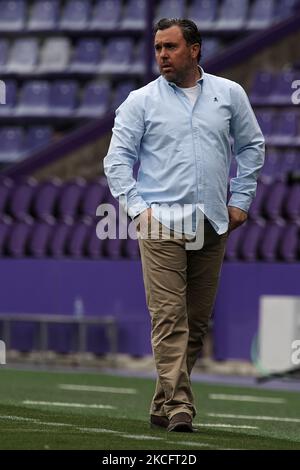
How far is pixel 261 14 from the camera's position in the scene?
22.7m

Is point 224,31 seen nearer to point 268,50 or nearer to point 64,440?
point 268,50

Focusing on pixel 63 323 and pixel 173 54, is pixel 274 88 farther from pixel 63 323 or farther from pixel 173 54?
pixel 173 54

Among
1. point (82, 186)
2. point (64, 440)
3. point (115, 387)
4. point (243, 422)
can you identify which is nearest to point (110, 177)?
point (64, 440)

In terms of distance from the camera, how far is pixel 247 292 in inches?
662

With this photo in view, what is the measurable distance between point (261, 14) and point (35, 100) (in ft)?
13.1

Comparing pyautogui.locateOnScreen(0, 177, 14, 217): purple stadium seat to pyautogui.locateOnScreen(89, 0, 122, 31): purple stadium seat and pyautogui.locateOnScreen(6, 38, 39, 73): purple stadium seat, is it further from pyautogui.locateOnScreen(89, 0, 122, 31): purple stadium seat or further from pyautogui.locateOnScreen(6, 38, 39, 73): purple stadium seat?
pyautogui.locateOnScreen(6, 38, 39, 73): purple stadium seat

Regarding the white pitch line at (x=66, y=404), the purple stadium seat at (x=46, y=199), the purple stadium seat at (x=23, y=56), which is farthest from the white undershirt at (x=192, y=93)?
the purple stadium seat at (x=23, y=56)

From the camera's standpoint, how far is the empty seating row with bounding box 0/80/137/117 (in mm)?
23438

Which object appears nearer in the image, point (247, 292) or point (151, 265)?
point (151, 265)

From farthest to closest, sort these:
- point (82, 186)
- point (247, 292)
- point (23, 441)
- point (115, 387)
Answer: point (82, 186) < point (247, 292) < point (115, 387) < point (23, 441)

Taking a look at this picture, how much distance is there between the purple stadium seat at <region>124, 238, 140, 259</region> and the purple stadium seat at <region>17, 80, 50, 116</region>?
633 cm

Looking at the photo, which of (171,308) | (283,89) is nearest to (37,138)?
(283,89)

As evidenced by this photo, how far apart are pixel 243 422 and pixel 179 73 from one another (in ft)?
9.83

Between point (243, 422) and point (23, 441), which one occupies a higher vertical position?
point (23, 441)
